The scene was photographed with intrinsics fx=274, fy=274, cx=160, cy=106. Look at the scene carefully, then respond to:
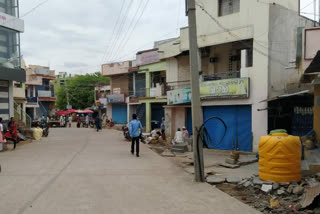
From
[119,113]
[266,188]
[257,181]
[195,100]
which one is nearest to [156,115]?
[119,113]

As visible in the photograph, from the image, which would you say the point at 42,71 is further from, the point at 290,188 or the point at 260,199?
the point at 290,188

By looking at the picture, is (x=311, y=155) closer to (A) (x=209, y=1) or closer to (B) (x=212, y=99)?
(B) (x=212, y=99)

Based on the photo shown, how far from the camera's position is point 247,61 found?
1484 cm

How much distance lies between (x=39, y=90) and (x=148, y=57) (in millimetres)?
25510

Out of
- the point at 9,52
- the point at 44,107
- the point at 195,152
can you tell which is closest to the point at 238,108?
the point at 195,152

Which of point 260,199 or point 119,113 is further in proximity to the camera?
point 119,113

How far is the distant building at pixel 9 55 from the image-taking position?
16578mm

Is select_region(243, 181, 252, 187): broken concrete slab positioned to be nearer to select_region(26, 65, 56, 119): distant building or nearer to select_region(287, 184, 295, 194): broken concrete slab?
select_region(287, 184, 295, 194): broken concrete slab

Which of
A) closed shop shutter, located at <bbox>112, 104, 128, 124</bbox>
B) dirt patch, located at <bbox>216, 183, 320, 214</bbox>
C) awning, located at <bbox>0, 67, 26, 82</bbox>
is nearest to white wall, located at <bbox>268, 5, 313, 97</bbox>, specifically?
dirt patch, located at <bbox>216, 183, 320, 214</bbox>

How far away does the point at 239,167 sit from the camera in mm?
9648

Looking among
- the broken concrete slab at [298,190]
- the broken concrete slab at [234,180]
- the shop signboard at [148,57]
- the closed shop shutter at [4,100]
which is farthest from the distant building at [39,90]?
the broken concrete slab at [298,190]

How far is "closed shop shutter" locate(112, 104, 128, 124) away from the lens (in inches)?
1419

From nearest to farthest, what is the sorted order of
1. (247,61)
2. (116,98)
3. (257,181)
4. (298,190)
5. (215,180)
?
(298,190), (257,181), (215,180), (247,61), (116,98)

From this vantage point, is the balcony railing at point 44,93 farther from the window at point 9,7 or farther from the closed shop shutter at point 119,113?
the window at point 9,7
